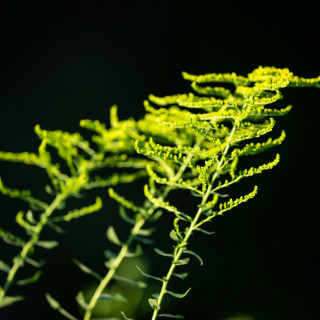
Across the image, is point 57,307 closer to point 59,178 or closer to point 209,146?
point 59,178

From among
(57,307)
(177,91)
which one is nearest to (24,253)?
(57,307)

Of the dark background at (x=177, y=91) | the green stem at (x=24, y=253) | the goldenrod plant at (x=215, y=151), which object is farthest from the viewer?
the dark background at (x=177, y=91)

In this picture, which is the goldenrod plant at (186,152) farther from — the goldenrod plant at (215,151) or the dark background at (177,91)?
the dark background at (177,91)

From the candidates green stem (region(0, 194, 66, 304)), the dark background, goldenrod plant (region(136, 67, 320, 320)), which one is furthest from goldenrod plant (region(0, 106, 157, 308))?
the dark background

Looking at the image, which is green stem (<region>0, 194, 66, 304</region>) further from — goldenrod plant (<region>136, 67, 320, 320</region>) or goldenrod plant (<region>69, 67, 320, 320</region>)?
goldenrod plant (<region>136, 67, 320, 320</region>)

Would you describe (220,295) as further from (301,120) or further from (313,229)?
(301,120)

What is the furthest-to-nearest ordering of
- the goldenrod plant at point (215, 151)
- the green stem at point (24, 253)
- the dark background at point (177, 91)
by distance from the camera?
the dark background at point (177, 91)
the green stem at point (24, 253)
the goldenrod plant at point (215, 151)

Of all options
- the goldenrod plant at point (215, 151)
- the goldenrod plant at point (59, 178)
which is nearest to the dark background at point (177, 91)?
the goldenrod plant at point (59, 178)

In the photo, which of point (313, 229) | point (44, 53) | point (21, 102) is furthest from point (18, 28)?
point (313, 229)

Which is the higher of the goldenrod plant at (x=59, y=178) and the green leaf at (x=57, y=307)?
the goldenrod plant at (x=59, y=178)
